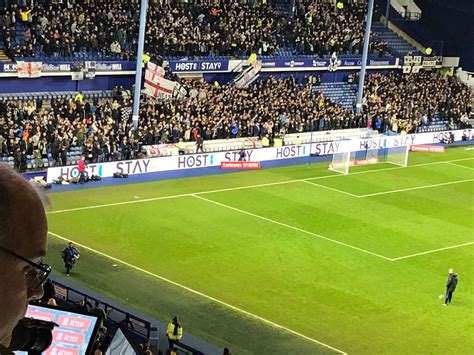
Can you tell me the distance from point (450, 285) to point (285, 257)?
5838 mm

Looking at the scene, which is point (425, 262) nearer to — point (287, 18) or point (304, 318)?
point (304, 318)

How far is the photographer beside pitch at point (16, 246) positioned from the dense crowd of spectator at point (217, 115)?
33.3 meters

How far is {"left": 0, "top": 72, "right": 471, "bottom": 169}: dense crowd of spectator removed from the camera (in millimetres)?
37438

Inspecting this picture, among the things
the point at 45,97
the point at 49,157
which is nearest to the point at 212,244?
the point at 49,157

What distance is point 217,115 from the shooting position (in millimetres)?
46625

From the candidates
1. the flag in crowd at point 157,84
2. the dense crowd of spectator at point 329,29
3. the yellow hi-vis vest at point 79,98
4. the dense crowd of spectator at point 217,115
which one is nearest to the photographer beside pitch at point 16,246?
the dense crowd of spectator at point 217,115

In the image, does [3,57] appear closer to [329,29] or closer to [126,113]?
[126,113]

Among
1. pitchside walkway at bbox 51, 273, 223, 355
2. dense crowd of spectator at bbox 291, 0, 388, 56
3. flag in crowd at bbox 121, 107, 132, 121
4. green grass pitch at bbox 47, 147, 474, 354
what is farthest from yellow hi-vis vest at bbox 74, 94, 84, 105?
dense crowd of spectator at bbox 291, 0, 388, 56

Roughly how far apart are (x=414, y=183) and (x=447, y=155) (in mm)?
10348

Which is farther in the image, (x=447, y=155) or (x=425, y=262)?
(x=447, y=155)

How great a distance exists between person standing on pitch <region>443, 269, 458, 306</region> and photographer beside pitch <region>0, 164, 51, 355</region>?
80.6 ft

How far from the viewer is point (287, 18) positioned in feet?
198

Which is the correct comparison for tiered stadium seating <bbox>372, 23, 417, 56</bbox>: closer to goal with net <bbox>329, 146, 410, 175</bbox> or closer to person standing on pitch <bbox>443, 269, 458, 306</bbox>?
goal with net <bbox>329, 146, 410, 175</bbox>

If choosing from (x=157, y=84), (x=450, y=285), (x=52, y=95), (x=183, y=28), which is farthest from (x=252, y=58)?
(x=450, y=285)
